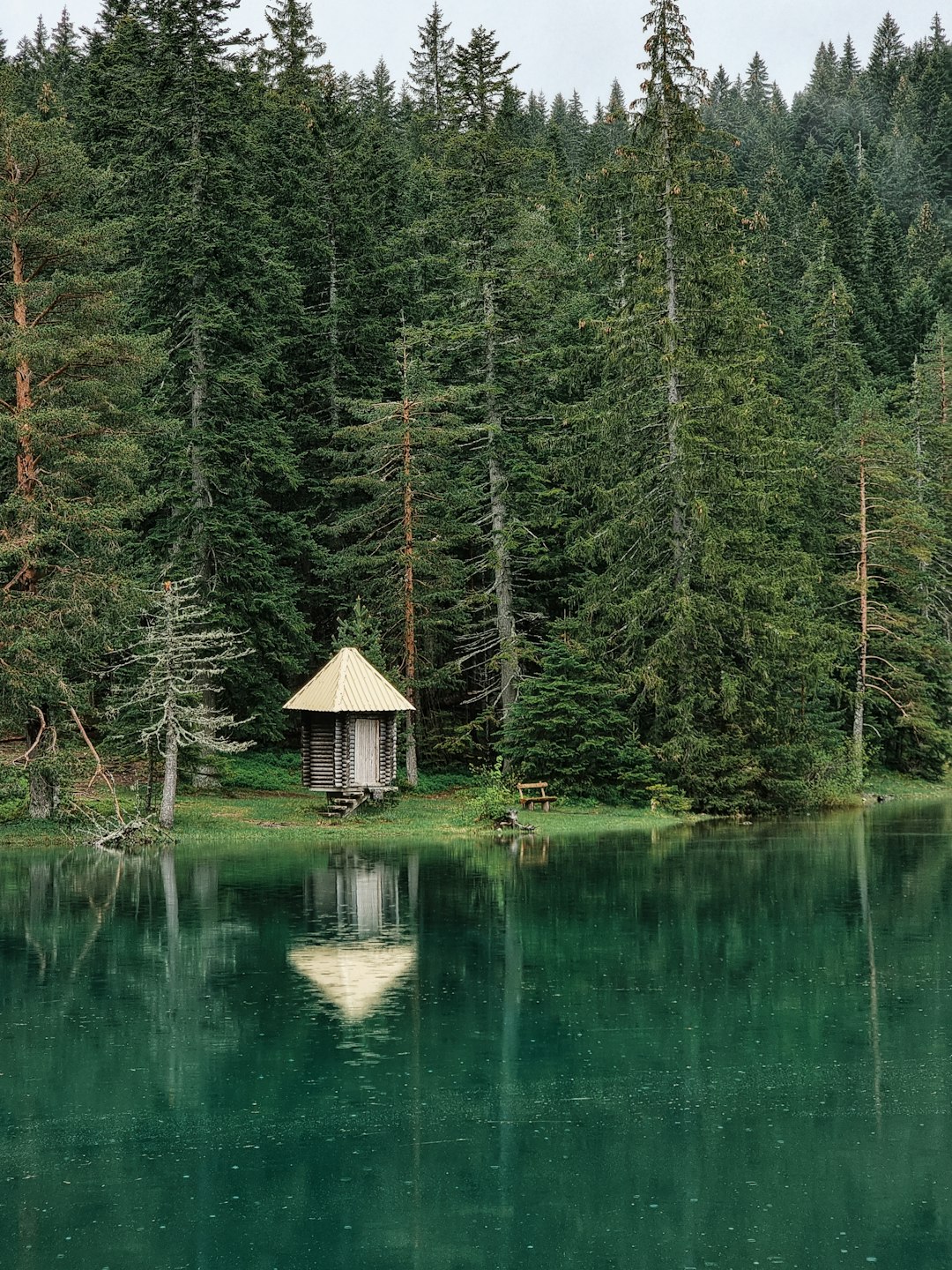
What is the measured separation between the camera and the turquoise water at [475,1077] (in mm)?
8484

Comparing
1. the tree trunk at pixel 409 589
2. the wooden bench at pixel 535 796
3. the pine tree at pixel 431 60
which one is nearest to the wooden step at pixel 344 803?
the wooden bench at pixel 535 796

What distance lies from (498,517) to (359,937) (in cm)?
2532

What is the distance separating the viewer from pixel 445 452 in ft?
145

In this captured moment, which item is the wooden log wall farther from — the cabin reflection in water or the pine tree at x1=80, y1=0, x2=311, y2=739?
the cabin reflection in water

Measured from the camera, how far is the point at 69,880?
24.0 m

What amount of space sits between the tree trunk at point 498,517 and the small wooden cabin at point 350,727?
635 cm

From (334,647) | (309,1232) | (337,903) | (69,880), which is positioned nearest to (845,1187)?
(309,1232)

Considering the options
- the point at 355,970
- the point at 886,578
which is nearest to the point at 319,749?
the point at 355,970

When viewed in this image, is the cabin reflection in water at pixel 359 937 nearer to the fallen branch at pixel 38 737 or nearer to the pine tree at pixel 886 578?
the fallen branch at pixel 38 737

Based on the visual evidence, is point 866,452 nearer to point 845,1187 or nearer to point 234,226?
point 234,226

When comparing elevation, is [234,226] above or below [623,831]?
above

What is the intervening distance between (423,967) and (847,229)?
260 feet

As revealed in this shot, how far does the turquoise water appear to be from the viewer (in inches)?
334

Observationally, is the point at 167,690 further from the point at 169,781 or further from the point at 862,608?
the point at 862,608
